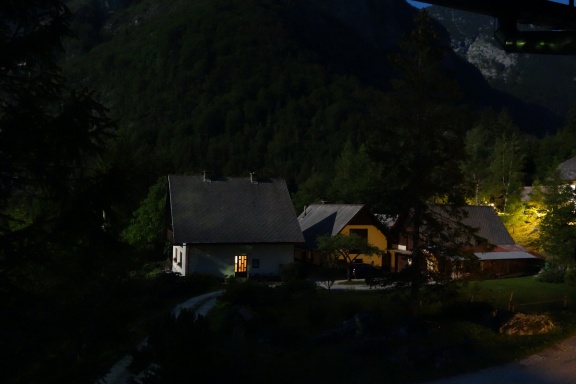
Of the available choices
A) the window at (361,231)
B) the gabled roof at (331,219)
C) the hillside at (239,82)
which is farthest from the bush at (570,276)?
the hillside at (239,82)

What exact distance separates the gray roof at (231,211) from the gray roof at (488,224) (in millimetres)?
14795

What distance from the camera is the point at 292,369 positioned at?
1561 centimetres

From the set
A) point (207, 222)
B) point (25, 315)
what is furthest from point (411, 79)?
point (207, 222)

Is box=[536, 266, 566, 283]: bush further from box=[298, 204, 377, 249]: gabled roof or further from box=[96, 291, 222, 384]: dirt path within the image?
box=[96, 291, 222, 384]: dirt path

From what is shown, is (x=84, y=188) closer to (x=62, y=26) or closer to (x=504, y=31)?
(x=62, y=26)

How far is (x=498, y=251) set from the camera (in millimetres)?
40000

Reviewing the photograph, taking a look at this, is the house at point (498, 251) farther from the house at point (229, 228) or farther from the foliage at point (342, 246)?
the house at point (229, 228)

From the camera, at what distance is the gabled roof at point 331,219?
1618 inches

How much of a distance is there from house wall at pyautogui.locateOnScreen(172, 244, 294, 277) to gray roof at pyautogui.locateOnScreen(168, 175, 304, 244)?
63cm

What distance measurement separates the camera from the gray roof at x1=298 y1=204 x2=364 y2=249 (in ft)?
135

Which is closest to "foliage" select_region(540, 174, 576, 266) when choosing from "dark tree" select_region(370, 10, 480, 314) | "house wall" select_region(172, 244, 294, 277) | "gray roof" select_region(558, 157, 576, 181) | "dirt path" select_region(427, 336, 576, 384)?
"dark tree" select_region(370, 10, 480, 314)

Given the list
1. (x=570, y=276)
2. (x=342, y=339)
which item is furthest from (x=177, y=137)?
(x=342, y=339)

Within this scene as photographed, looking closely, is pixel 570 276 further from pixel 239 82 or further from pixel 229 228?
pixel 239 82

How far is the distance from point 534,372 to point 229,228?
78.4 feet
